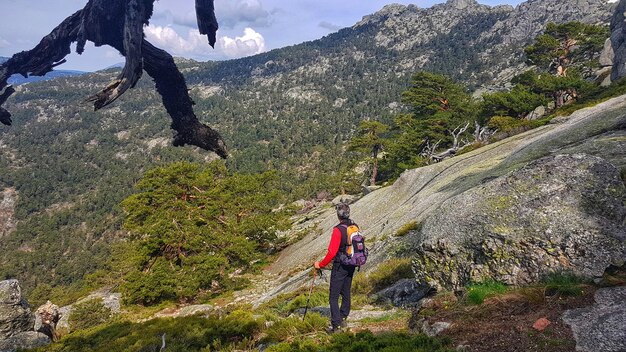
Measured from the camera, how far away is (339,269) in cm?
739

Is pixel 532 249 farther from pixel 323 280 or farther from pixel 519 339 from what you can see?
pixel 323 280

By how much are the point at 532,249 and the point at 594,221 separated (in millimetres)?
1118

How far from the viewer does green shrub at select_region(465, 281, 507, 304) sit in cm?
652

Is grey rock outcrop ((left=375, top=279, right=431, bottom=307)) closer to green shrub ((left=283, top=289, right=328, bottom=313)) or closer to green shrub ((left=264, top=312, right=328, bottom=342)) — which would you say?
green shrub ((left=283, top=289, right=328, bottom=313))

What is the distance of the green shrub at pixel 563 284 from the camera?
568 cm

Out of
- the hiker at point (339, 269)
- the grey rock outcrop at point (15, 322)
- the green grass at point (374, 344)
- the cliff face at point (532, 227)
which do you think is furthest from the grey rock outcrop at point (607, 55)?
the grey rock outcrop at point (15, 322)

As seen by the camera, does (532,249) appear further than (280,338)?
No

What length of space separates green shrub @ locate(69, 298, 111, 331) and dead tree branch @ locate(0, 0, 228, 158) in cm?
2150

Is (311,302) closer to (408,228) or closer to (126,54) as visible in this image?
(408,228)

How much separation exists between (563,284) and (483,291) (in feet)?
3.99

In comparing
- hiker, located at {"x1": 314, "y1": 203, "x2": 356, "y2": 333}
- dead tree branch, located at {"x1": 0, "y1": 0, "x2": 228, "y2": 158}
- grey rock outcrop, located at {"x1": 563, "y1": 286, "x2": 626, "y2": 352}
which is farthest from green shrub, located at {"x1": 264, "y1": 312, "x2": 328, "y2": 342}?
grey rock outcrop, located at {"x1": 563, "y1": 286, "x2": 626, "y2": 352}

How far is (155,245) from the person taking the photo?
91.4ft

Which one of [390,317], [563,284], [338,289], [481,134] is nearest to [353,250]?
[338,289]

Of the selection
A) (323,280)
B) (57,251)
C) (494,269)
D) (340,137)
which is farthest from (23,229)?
(494,269)
